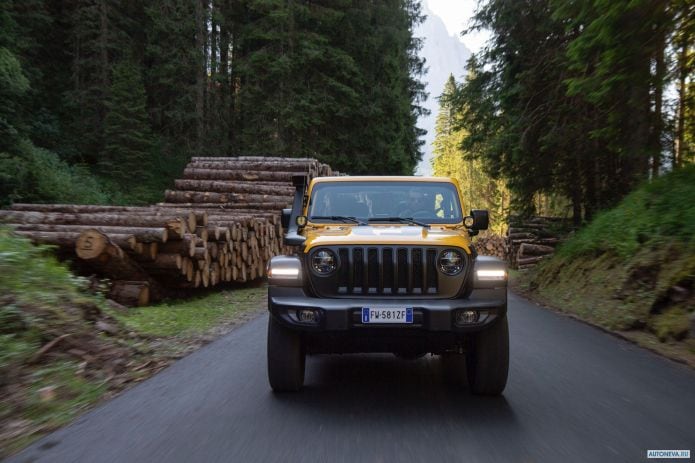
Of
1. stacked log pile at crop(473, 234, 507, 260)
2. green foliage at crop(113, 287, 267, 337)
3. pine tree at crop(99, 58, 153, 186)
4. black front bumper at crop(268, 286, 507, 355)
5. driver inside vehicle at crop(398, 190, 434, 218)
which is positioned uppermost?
pine tree at crop(99, 58, 153, 186)

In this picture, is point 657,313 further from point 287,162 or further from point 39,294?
point 287,162

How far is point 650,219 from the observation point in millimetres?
9883

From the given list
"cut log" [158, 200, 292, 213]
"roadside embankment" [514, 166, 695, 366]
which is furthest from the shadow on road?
"cut log" [158, 200, 292, 213]

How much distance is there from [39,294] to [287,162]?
13640 millimetres

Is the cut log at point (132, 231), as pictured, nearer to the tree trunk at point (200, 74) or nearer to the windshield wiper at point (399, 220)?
the windshield wiper at point (399, 220)

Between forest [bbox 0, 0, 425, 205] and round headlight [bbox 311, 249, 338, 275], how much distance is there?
22.4 meters

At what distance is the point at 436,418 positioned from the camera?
4.23 m

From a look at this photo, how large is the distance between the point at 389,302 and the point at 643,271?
607 cm

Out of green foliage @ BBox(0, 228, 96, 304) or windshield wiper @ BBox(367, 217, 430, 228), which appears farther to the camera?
green foliage @ BBox(0, 228, 96, 304)

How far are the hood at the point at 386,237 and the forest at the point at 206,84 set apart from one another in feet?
72.6

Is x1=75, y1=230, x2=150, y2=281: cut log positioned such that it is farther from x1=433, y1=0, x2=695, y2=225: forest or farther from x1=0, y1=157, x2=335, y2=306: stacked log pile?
x1=433, y1=0, x2=695, y2=225: forest

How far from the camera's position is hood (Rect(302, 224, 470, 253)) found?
4.78 meters

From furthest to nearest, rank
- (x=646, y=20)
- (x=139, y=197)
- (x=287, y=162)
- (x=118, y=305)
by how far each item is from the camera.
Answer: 1. (x=139, y=197)
2. (x=287, y=162)
3. (x=118, y=305)
4. (x=646, y=20)

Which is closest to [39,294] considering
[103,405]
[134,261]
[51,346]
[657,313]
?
[51,346]
